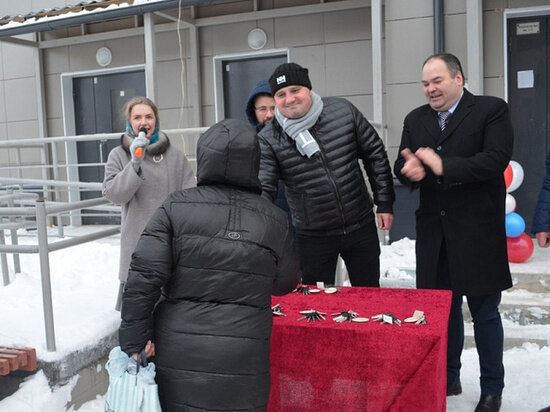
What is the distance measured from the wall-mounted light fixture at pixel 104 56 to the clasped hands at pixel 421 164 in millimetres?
6203

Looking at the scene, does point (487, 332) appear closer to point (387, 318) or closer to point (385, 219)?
point (385, 219)

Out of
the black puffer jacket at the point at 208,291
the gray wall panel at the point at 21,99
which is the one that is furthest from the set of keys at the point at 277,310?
the gray wall panel at the point at 21,99

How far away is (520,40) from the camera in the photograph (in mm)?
5676

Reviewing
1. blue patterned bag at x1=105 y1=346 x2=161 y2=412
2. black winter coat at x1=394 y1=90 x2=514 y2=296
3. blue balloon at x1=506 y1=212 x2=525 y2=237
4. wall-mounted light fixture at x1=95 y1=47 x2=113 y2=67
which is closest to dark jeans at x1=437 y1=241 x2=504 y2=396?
black winter coat at x1=394 y1=90 x2=514 y2=296

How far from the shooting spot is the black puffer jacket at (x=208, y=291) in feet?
6.13

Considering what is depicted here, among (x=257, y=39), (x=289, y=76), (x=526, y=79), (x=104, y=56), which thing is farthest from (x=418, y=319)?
(x=104, y=56)

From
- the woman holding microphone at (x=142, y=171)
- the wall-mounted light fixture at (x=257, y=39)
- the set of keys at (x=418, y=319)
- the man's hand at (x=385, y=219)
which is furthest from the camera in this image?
the wall-mounted light fixture at (x=257, y=39)

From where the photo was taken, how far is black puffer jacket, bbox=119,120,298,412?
6.13 feet

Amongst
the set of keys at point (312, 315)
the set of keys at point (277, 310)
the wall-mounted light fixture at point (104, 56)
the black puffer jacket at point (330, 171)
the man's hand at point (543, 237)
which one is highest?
the wall-mounted light fixture at point (104, 56)

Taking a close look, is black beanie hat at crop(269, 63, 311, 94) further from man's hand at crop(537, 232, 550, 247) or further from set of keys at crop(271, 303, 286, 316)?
man's hand at crop(537, 232, 550, 247)

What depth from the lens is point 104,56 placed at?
8000mm

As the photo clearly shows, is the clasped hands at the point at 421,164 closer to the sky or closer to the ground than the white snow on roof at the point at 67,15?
closer to the ground

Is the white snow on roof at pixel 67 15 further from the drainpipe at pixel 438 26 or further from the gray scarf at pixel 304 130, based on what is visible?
the gray scarf at pixel 304 130

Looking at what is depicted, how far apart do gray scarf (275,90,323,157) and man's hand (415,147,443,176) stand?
469 mm
